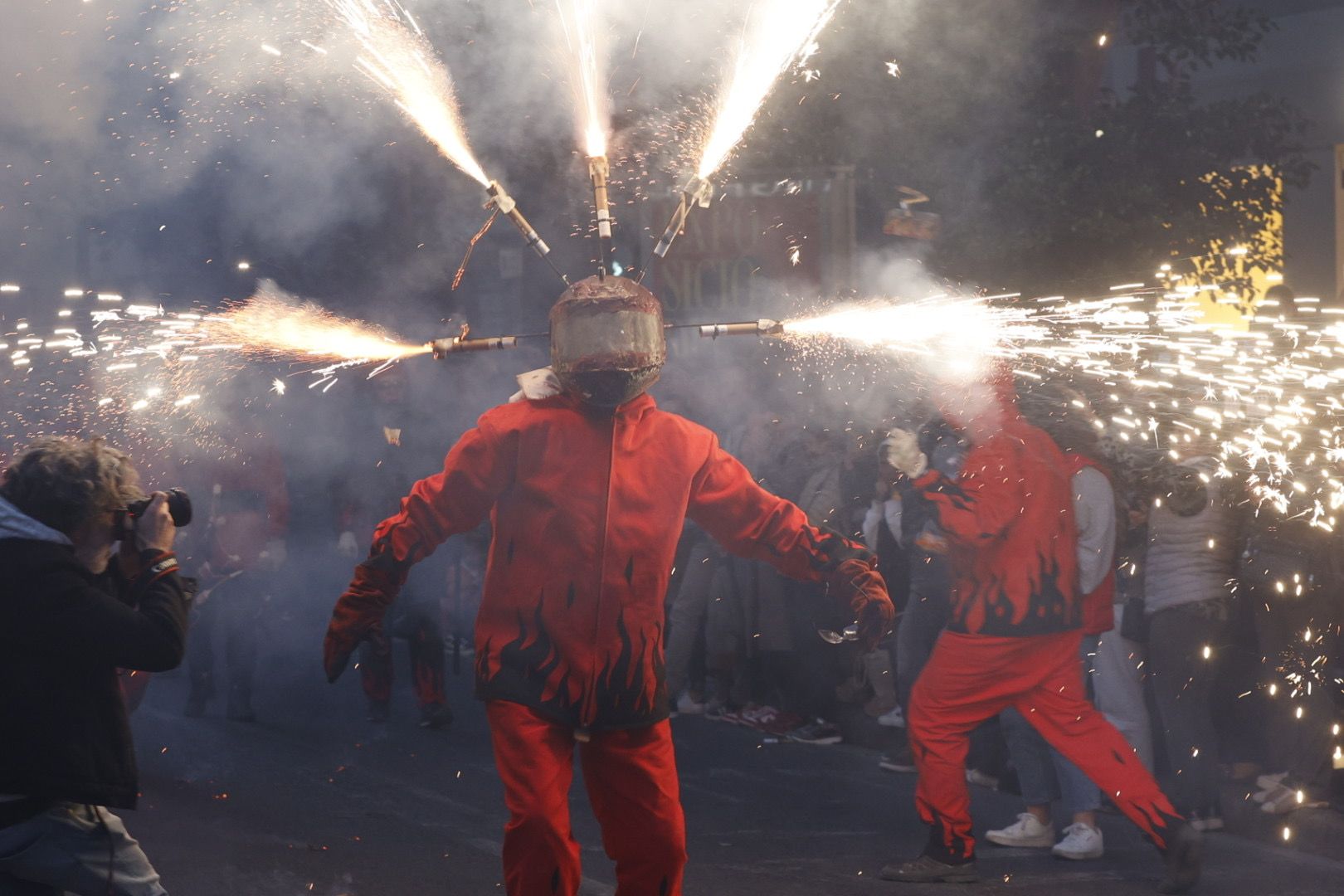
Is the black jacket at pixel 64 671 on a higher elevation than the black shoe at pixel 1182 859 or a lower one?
higher

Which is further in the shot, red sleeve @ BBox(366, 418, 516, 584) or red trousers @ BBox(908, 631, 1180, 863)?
red trousers @ BBox(908, 631, 1180, 863)

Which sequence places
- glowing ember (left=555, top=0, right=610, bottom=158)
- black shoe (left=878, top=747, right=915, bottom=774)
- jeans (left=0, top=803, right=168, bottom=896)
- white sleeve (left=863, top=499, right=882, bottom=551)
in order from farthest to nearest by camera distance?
white sleeve (left=863, top=499, right=882, bottom=551), black shoe (left=878, top=747, right=915, bottom=774), glowing ember (left=555, top=0, right=610, bottom=158), jeans (left=0, top=803, right=168, bottom=896)

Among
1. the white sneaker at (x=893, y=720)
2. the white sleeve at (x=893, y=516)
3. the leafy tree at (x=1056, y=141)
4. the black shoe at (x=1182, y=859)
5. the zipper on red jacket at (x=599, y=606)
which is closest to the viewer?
the zipper on red jacket at (x=599, y=606)

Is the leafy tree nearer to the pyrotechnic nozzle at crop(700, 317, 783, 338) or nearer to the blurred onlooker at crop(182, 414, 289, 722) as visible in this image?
the blurred onlooker at crop(182, 414, 289, 722)

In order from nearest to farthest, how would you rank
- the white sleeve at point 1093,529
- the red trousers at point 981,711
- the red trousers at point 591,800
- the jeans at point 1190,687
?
1. the red trousers at point 591,800
2. the red trousers at point 981,711
3. the white sleeve at point 1093,529
4. the jeans at point 1190,687

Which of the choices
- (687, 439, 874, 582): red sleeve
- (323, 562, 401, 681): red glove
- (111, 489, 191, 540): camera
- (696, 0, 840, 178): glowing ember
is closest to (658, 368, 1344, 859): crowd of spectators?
(687, 439, 874, 582): red sleeve

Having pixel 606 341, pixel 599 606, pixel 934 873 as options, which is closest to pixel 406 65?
pixel 606 341

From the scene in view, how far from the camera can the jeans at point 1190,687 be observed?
19.3 ft

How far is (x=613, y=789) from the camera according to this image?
4039 mm

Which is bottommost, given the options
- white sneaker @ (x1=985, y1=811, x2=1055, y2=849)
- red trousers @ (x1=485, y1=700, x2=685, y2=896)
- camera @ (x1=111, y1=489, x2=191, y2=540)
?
white sneaker @ (x1=985, y1=811, x2=1055, y2=849)

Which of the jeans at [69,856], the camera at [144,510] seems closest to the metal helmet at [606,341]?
the camera at [144,510]

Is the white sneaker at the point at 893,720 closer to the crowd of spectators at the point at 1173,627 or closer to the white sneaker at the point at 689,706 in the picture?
the crowd of spectators at the point at 1173,627

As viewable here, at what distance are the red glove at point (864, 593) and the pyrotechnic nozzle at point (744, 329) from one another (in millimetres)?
759

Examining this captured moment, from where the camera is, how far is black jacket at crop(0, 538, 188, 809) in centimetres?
310
